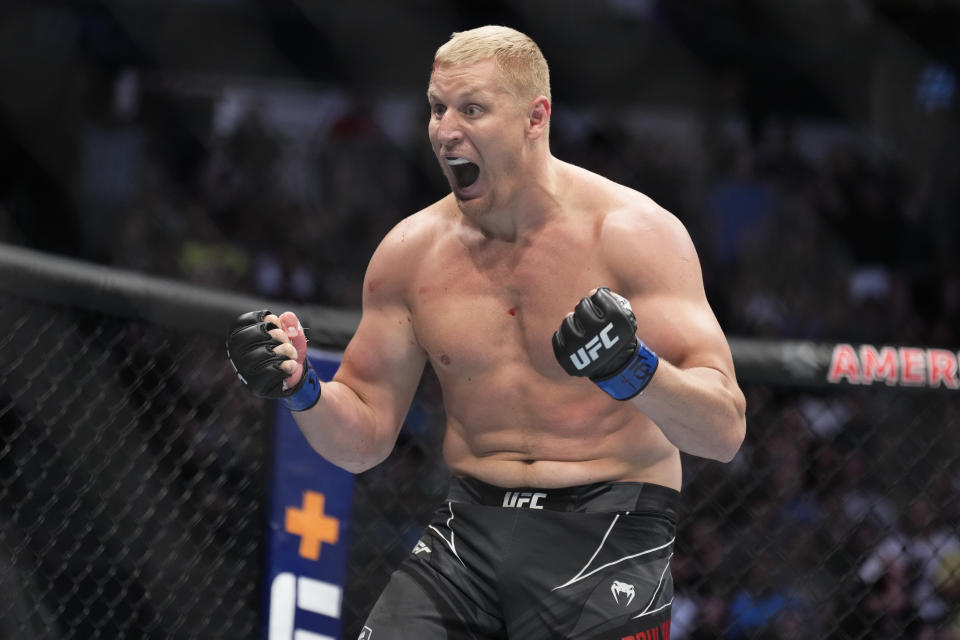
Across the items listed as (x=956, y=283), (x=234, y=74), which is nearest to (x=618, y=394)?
(x=956, y=283)

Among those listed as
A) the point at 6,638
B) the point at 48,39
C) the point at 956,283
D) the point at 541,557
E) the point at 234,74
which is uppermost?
the point at 541,557

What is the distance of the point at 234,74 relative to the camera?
16.6 feet

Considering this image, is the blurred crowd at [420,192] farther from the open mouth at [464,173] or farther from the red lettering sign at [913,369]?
the open mouth at [464,173]

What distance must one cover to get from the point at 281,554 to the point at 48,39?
10.8ft

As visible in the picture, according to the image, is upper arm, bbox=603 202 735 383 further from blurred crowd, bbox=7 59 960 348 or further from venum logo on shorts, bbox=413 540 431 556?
blurred crowd, bbox=7 59 960 348

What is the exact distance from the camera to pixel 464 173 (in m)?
Result: 1.59

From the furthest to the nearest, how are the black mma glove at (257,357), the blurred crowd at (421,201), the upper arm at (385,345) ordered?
the blurred crowd at (421,201)
the upper arm at (385,345)
the black mma glove at (257,357)

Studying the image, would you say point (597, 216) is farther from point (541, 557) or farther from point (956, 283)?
point (956, 283)

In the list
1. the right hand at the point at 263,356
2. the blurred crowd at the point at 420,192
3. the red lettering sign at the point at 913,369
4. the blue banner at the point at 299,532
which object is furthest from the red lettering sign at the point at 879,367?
the blurred crowd at the point at 420,192

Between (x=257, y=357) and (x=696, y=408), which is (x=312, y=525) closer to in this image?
(x=257, y=357)

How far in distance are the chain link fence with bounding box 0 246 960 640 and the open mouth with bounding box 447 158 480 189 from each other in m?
0.54

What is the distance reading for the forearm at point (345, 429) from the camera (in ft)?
5.31

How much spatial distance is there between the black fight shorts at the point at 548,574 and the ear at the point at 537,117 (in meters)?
0.47

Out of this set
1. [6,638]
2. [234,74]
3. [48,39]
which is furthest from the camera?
[234,74]
